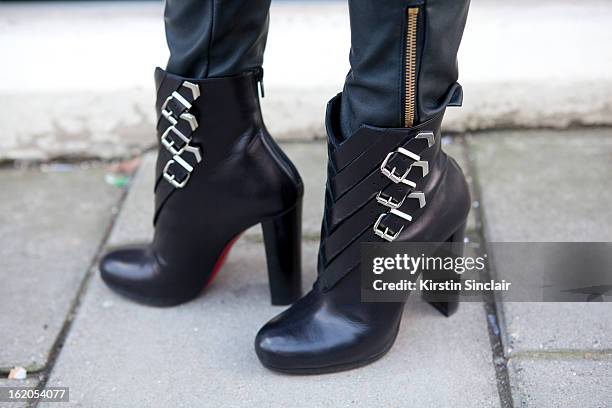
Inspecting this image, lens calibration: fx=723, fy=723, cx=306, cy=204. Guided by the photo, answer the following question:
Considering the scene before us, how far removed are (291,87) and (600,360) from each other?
1064mm

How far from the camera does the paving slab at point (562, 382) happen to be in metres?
1.18

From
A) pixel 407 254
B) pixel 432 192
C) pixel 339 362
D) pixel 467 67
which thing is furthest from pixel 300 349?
pixel 467 67

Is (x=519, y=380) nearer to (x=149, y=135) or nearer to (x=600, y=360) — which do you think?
(x=600, y=360)

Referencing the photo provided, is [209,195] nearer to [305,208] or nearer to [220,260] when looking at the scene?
[220,260]

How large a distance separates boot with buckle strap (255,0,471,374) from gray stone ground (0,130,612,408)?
0.07m

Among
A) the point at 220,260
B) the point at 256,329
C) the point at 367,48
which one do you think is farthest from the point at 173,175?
the point at 367,48

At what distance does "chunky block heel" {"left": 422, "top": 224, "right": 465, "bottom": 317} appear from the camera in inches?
51.9

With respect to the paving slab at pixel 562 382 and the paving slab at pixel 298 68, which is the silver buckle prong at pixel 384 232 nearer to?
the paving slab at pixel 562 382

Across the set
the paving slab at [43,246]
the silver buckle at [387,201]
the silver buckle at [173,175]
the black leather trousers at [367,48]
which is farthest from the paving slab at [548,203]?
the paving slab at [43,246]

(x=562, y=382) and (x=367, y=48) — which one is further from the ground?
(x=367, y=48)

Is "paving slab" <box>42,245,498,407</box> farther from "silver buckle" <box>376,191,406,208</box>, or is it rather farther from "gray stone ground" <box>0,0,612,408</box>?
"silver buckle" <box>376,191,406,208</box>

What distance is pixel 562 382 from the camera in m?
1.22

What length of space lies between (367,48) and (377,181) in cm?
21

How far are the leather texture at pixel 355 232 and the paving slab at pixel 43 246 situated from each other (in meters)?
0.48
